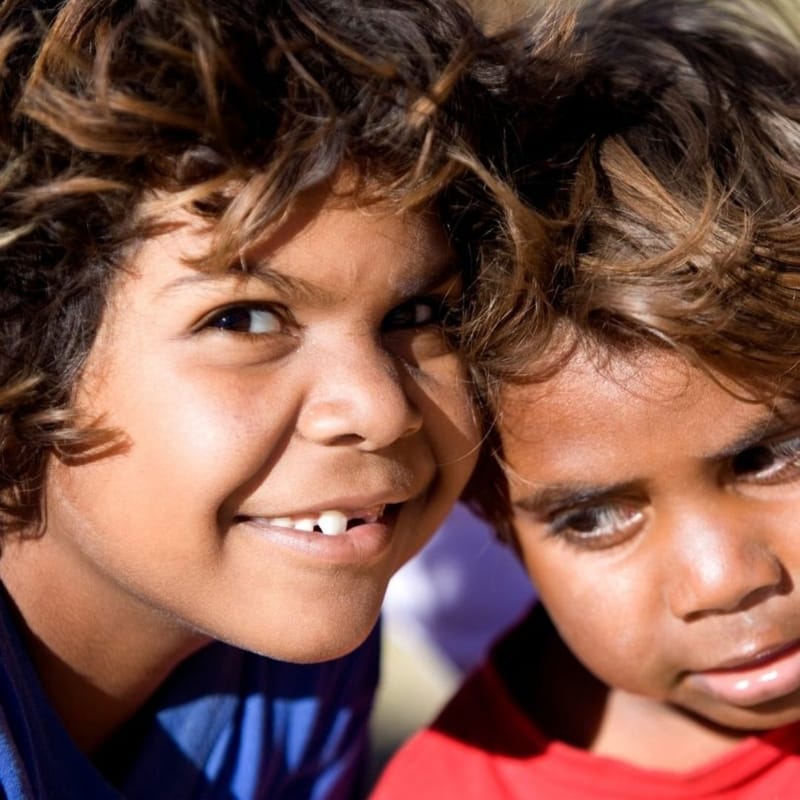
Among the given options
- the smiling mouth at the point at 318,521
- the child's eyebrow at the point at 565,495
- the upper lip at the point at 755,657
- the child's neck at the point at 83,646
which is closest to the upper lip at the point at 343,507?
the smiling mouth at the point at 318,521

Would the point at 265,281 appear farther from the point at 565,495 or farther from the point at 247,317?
the point at 565,495

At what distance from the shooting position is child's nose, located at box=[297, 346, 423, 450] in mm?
1186

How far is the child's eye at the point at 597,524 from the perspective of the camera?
4.46 feet

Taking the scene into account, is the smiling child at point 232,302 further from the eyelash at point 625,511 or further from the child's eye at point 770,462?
the child's eye at point 770,462

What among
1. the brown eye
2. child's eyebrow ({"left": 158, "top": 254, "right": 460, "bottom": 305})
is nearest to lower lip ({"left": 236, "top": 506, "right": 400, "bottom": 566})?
child's eyebrow ({"left": 158, "top": 254, "right": 460, "bottom": 305})

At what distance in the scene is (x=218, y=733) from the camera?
62.0 inches

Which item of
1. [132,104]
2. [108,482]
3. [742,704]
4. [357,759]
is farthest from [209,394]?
[357,759]

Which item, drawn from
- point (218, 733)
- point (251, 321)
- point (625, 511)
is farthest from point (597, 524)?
point (218, 733)

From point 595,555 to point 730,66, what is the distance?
19.6 inches

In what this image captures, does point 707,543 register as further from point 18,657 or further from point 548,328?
point 18,657

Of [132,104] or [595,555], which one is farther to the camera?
[595,555]

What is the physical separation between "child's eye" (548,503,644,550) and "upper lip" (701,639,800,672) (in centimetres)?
15

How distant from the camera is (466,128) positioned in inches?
49.5

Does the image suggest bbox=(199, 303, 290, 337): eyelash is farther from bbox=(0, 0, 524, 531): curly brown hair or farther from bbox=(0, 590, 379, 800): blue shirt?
bbox=(0, 590, 379, 800): blue shirt
